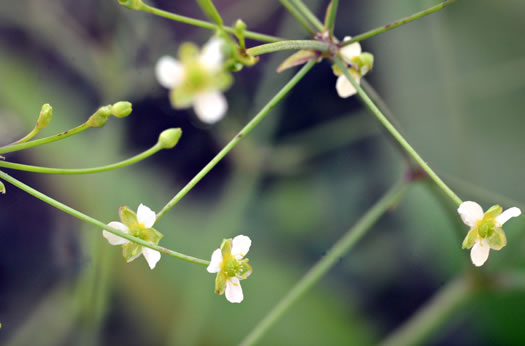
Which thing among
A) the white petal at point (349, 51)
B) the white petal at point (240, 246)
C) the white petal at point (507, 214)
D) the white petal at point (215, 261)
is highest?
the white petal at point (349, 51)

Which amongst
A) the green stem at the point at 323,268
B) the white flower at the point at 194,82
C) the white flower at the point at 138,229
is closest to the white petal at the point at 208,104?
the white flower at the point at 194,82

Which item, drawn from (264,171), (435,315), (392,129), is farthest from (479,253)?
(264,171)

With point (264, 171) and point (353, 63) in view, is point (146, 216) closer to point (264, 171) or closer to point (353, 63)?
point (353, 63)

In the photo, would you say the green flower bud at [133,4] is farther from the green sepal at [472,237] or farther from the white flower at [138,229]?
the green sepal at [472,237]

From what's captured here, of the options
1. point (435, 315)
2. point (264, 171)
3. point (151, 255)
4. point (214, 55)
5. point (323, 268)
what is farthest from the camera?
point (264, 171)

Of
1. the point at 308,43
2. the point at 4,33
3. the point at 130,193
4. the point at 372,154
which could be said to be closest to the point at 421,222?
the point at 372,154

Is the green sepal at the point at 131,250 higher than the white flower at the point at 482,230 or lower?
lower

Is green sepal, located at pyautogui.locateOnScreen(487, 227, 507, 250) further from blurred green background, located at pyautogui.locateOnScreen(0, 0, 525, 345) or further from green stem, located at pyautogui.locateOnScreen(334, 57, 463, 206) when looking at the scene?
blurred green background, located at pyautogui.locateOnScreen(0, 0, 525, 345)
